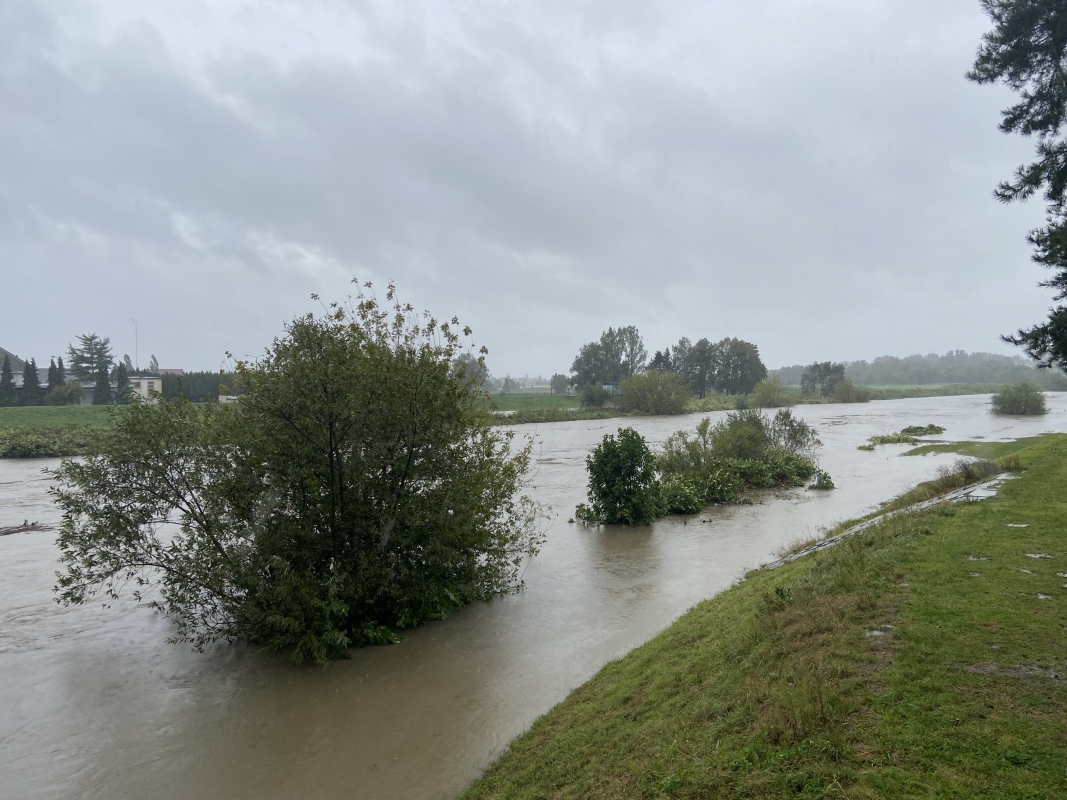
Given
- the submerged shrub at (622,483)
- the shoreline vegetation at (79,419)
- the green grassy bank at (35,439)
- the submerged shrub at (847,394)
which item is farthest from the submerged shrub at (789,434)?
the submerged shrub at (847,394)

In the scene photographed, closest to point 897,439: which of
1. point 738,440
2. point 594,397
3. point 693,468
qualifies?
point 738,440

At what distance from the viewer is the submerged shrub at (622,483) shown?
68.0ft

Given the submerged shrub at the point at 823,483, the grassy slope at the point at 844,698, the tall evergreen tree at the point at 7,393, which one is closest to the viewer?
the grassy slope at the point at 844,698

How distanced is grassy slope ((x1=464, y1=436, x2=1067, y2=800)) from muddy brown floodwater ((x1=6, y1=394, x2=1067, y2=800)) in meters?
1.25

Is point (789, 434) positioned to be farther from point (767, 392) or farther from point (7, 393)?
point (7, 393)

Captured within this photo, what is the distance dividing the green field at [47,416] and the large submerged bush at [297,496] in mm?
47008

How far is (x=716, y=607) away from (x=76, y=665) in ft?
35.6

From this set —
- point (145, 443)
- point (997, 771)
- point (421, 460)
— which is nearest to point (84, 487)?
point (145, 443)

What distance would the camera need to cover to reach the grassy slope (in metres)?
4.21

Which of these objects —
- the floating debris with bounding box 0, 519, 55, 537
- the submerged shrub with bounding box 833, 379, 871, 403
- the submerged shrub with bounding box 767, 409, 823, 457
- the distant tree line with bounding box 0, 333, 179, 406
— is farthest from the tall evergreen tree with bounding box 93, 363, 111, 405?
the submerged shrub with bounding box 833, 379, 871, 403

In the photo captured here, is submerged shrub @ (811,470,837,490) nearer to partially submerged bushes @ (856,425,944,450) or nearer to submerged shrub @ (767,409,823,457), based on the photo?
submerged shrub @ (767,409,823,457)

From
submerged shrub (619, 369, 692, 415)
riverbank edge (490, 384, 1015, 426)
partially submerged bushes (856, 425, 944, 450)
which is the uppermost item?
submerged shrub (619, 369, 692, 415)

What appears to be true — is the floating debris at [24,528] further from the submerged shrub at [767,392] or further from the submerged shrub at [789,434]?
the submerged shrub at [767,392]

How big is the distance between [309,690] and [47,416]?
61.7 meters
